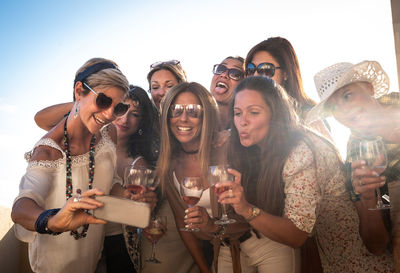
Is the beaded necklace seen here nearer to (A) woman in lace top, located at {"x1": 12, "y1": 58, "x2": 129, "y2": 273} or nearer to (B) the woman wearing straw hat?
(A) woman in lace top, located at {"x1": 12, "y1": 58, "x2": 129, "y2": 273}

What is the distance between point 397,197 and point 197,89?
2.38m

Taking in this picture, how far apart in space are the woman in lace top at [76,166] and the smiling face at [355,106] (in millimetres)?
2015

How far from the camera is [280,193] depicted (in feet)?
10.7

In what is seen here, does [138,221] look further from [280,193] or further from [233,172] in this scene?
[280,193]

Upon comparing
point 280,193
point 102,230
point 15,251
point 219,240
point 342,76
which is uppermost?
point 342,76

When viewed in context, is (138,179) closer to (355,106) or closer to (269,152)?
(269,152)

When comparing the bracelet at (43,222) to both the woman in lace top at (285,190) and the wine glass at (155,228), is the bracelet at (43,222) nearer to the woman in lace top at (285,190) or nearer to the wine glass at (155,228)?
the wine glass at (155,228)

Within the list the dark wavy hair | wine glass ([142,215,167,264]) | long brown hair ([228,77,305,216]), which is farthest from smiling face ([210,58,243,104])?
wine glass ([142,215,167,264])

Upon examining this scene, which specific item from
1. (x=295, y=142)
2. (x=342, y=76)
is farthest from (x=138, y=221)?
(x=342, y=76)

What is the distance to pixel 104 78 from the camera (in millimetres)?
3225

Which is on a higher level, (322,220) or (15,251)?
(322,220)

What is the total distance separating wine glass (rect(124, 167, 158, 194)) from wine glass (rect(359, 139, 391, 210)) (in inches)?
73.8

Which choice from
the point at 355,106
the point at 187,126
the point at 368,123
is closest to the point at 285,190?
the point at 368,123

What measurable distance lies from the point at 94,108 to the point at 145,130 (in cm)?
168
